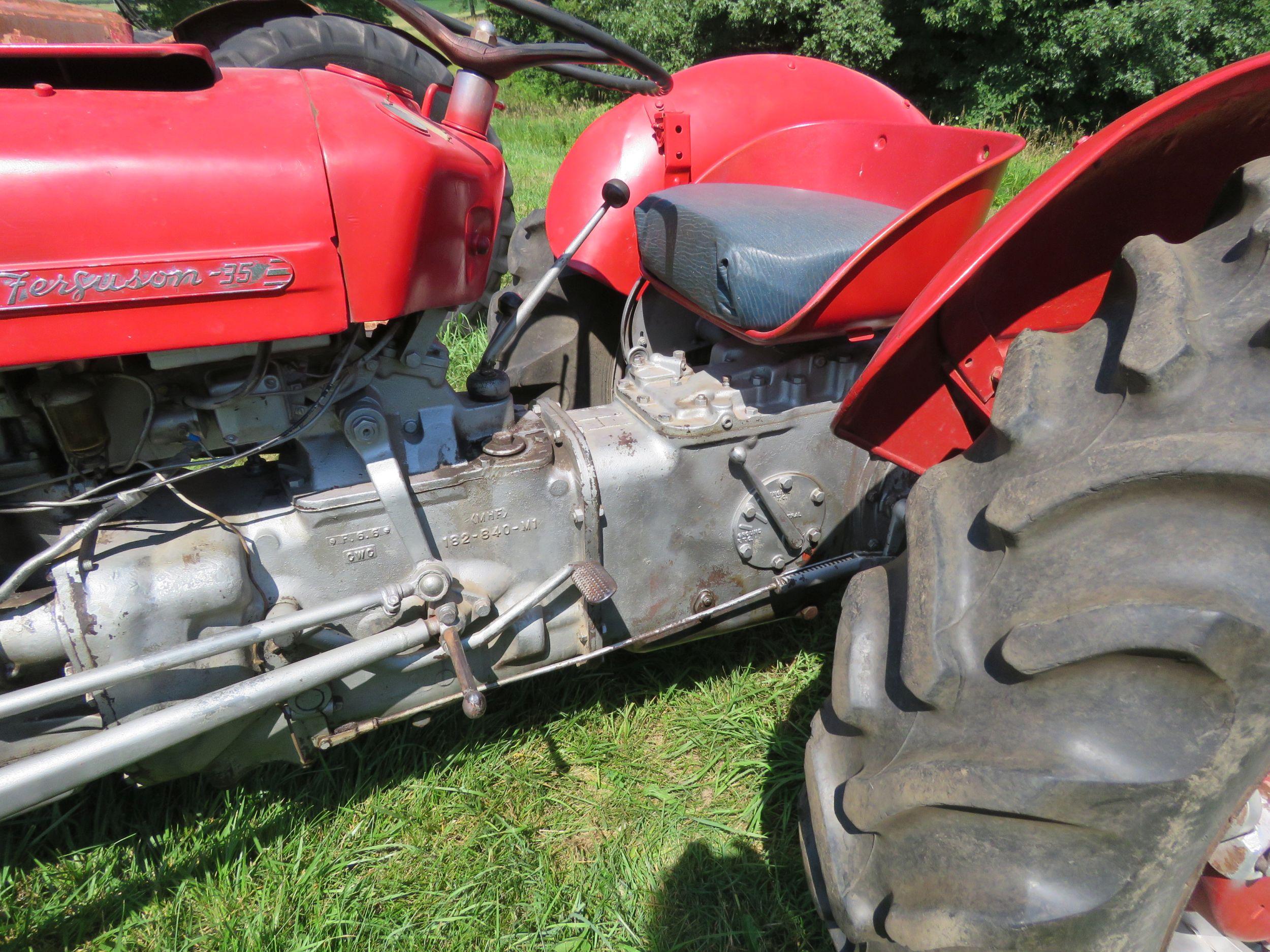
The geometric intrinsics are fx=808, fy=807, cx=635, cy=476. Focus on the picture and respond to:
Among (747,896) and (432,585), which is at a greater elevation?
(432,585)

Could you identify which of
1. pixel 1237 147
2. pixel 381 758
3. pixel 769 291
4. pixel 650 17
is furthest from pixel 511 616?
pixel 650 17

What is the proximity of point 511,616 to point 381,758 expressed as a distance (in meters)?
0.55

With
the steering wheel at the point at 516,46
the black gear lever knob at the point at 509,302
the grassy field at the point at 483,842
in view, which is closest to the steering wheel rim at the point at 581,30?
the steering wheel at the point at 516,46

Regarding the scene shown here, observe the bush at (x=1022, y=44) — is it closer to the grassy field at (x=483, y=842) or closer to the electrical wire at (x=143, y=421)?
the grassy field at (x=483, y=842)

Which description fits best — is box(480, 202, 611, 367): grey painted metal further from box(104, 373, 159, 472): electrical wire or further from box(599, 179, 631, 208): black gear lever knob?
box(104, 373, 159, 472): electrical wire

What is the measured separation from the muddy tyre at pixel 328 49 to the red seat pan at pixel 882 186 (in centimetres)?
118

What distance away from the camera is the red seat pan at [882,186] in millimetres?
1321

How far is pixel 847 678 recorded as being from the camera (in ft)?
3.46

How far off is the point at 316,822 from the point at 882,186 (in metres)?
1.76

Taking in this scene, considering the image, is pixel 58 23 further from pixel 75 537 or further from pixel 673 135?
pixel 75 537

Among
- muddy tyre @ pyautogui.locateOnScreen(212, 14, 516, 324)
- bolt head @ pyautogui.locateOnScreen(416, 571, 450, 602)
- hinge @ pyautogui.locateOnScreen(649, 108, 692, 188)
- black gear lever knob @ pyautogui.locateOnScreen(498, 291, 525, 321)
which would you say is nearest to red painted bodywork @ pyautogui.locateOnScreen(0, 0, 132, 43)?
muddy tyre @ pyautogui.locateOnScreen(212, 14, 516, 324)

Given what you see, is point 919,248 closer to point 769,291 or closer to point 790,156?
point 769,291

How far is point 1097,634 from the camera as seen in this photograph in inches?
31.6

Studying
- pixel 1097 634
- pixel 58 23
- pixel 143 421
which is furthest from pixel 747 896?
pixel 58 23
